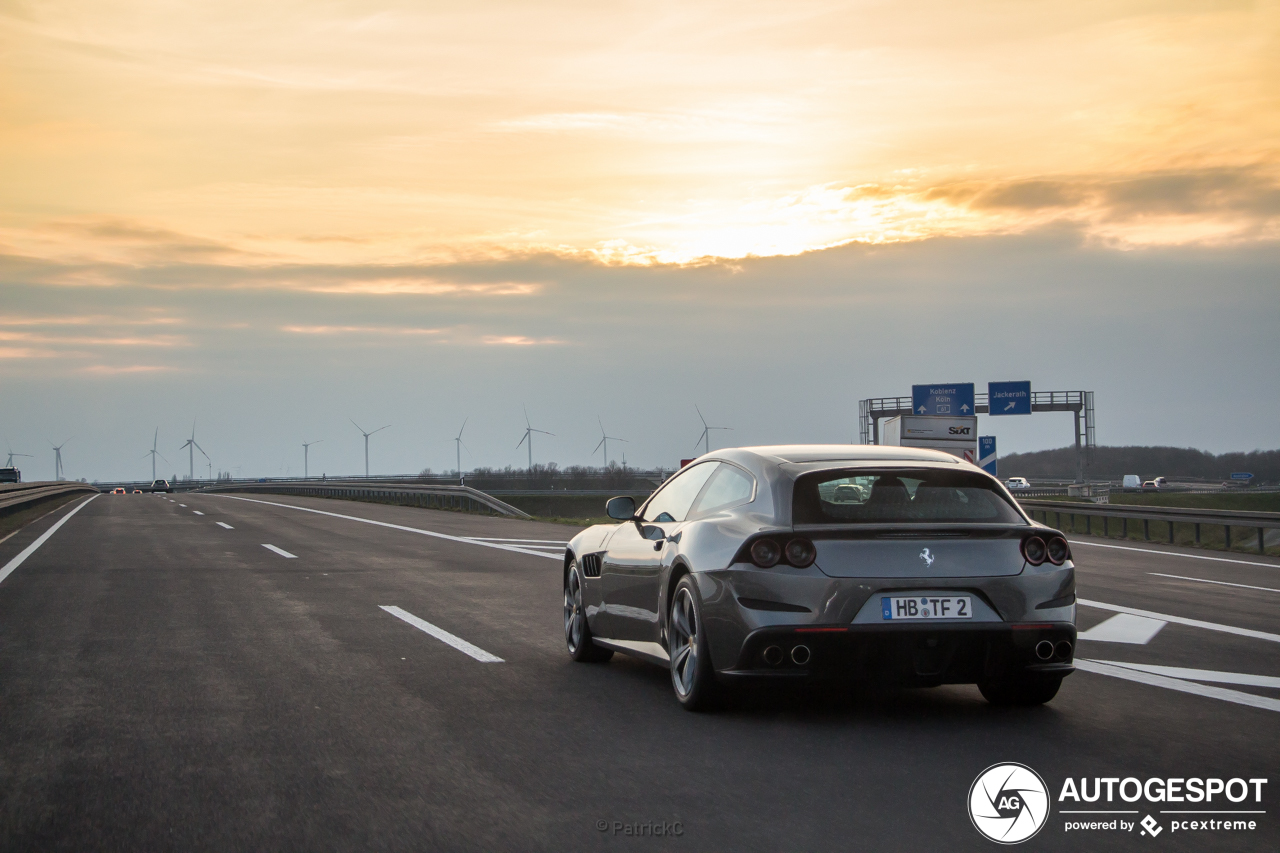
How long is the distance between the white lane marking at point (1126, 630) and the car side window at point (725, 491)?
3.79m

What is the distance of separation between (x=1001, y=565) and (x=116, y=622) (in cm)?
739

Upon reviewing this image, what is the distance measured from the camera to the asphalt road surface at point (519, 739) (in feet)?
13.8

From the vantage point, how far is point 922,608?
5684mm

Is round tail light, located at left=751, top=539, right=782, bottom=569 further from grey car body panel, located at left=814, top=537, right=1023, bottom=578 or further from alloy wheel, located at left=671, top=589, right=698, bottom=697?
alloy wheel, located at left=671, top=589, right=698, bottom=697

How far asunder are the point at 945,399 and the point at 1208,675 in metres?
36.7

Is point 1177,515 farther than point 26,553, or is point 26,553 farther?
point 1177,515

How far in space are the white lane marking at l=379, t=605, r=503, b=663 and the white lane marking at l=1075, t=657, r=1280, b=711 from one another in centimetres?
388

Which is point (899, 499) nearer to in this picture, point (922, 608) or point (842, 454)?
point (842, 454)

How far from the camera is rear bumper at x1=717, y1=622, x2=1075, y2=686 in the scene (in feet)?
18.5

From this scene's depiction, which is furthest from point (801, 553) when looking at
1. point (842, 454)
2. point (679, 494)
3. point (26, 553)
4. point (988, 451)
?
point (988, 451)

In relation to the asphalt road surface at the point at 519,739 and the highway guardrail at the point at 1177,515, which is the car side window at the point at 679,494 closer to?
the asphalt road surface at the point at 519,739

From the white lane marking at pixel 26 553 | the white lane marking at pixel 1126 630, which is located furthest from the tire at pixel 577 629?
the white lane marking at pixel 26 553

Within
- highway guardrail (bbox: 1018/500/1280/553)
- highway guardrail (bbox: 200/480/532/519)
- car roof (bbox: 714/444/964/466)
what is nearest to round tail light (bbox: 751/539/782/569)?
car roof (bbox: 714/444/964/466)

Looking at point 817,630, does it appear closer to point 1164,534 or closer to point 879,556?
point 879,556
